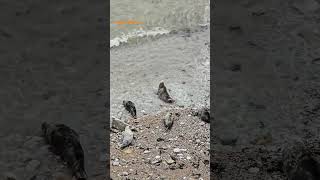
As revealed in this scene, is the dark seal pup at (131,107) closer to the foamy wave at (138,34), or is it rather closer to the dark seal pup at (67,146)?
the dark seal pup at (67,146)

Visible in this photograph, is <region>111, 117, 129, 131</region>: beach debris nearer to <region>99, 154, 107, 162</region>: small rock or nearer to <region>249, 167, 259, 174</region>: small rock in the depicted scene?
<region>99, 154, 107, 162</region>: small rock

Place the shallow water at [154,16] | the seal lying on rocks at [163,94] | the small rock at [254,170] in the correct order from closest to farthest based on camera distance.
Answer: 1. the small rock at [254,170]
2. the seal lying on rocks at [163,94]
3. the shallow water at [154,16]

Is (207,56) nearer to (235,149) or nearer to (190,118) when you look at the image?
(190,118)

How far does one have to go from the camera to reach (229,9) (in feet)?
19.5

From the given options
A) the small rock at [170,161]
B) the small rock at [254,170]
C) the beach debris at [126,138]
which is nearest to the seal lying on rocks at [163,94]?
the beach debris at [126,138]

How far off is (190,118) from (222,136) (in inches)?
12.3

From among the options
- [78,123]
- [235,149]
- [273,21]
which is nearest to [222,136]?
[235,149]

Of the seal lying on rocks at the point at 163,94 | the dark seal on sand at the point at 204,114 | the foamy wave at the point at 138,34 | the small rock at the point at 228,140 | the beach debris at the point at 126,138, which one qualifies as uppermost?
the foamy wave at the point at 138,34

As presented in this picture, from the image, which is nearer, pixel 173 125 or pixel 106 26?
pixel 173 125

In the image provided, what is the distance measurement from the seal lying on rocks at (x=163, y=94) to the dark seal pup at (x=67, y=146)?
3.08 feet

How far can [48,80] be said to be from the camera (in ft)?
16.3

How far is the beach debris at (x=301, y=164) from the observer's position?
3.86 metres

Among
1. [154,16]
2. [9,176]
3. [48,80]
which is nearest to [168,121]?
[48,80]

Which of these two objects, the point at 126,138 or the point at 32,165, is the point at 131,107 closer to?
the point at 126,138
